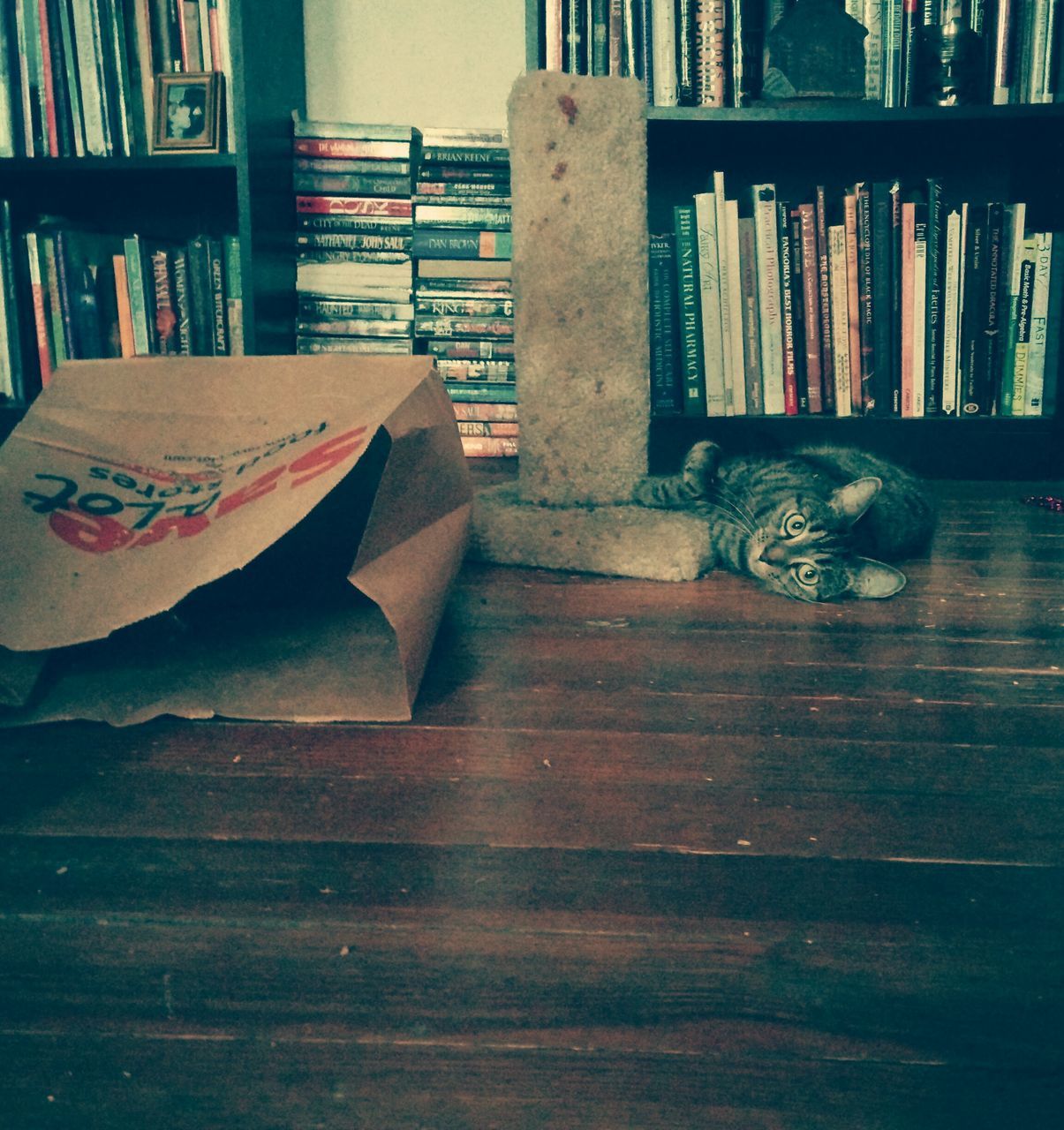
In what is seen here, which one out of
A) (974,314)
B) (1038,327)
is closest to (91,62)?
(974,314)

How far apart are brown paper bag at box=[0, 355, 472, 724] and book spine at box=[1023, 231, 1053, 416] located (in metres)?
1.33

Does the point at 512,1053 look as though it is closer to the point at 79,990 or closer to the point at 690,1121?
the point at 690,1121

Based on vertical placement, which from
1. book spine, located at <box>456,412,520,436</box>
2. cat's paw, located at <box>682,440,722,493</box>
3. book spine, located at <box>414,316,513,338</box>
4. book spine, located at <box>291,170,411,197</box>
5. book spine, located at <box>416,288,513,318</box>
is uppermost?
book spine, located at <box>291,170,411,197</box>

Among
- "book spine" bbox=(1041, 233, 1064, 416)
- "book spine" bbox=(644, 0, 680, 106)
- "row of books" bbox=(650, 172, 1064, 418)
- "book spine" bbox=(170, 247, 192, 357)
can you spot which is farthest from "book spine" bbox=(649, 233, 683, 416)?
"book spine" bbox=(170, 247, 192, 357)

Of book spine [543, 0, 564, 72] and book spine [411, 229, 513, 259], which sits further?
book spine [411, 229, 513, 259]

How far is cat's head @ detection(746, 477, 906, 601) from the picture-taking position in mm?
1180

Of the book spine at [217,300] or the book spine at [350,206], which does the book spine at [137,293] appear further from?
the book spine at [350,206]

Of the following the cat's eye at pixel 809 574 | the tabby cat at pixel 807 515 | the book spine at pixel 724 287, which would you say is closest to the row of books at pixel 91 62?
the book spine at pixel 724 287

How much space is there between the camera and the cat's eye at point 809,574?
1.17 m

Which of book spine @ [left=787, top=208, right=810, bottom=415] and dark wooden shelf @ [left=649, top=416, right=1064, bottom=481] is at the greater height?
book spine @ [left=787, top=208, right=810, bottom=415]

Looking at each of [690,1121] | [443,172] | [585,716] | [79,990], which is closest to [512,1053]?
[690,1121]

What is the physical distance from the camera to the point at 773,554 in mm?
1212

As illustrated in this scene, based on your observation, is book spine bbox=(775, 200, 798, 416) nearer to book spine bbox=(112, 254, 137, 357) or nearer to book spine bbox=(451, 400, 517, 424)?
book spine bbox=(451, 400, 517, 424)

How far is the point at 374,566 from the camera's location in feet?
2.50
